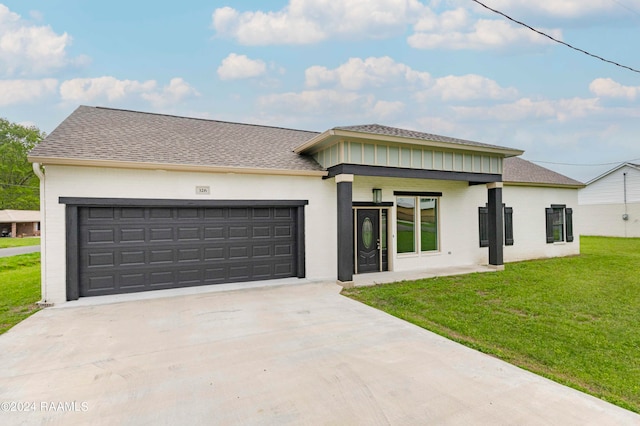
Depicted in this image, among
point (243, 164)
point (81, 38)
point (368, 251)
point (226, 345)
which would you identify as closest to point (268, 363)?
point (226, 345)

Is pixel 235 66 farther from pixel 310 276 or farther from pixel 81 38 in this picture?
pixel 310 276

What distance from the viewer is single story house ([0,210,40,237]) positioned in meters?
32.8

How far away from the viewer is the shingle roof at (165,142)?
20.8 ft

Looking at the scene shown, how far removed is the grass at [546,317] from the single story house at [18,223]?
43748 millimetres

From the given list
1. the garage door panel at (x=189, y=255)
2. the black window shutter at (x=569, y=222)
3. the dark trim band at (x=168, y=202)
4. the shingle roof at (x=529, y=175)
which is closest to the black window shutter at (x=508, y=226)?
the shingle roof at (x=529, y=175)

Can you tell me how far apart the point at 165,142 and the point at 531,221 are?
13.0 metres

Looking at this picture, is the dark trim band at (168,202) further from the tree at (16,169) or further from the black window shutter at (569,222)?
the tree at (16,169)

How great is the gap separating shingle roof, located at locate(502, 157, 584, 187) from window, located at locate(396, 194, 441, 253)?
3532 mm

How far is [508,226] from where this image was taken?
10.9 metres

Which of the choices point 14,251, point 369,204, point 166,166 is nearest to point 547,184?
point 369,204

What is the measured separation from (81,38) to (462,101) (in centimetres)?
1950

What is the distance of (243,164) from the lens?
736cm

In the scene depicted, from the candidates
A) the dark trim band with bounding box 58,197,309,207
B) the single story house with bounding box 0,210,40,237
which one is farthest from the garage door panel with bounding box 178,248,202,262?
the single story house with bounding box 0,210,40,237

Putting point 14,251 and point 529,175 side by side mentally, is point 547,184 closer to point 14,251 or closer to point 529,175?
point 529,175
